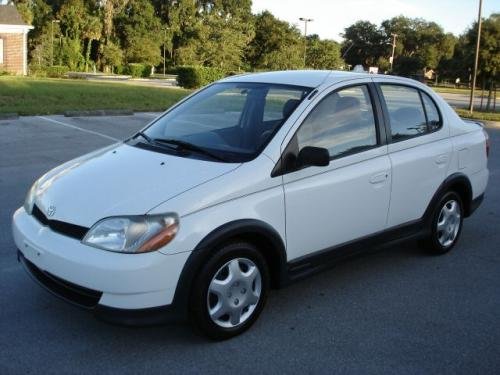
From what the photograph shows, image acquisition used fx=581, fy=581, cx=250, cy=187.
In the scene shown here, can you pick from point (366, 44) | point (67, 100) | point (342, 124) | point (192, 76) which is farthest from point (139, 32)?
point (366, 44)

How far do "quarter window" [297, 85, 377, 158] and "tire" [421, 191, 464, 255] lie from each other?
1208 millimetres

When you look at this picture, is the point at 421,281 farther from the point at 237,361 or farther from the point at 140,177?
the point at 140,177

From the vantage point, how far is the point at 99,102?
18656 mm

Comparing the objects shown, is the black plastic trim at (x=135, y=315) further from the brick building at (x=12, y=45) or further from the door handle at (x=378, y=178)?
the brick building at (x=12, y=45)

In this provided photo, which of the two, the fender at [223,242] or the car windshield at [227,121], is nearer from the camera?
the fender at [223,242]

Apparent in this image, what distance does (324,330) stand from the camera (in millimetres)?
3836

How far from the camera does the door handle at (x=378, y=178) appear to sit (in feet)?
14.3

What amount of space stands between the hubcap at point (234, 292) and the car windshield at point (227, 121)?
704mm

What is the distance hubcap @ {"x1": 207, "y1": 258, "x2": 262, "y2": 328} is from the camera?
352 cm

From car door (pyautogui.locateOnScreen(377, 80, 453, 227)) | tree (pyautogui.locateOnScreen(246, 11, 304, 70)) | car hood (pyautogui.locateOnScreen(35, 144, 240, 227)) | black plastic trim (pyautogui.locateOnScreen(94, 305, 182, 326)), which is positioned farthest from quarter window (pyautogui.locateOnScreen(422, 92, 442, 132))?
tree (pyautogui.locateOnScreen(246, 11, 304, 70))

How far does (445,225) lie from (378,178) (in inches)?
52.8

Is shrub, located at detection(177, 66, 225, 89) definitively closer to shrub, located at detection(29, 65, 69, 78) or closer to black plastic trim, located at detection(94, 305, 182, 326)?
shrub, located at detection(29, 65, 69, 78)

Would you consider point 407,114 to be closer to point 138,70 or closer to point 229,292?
point 229,292

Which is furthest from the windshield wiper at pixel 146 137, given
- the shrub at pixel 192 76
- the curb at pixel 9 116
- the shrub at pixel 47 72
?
the shrub at pixel 47 72
